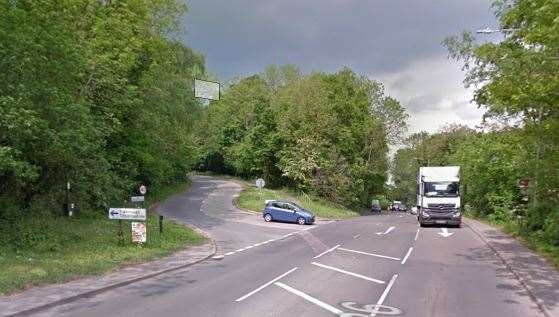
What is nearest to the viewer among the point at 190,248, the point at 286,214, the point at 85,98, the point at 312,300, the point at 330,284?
the point at 312,300

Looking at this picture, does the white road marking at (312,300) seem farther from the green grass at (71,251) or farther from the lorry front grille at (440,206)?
the lorry front grille at (440,206)

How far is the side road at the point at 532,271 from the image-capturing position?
42.5 ft

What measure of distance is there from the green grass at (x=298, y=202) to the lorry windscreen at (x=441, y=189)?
1805 cm

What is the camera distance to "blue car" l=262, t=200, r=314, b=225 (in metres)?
41.9

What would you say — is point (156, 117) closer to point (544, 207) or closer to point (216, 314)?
point (544, 207)

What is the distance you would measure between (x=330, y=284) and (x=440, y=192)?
21654 mm

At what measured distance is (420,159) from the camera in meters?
105

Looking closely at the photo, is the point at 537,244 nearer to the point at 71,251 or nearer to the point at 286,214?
the point at 71,251

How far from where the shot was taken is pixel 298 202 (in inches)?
2295

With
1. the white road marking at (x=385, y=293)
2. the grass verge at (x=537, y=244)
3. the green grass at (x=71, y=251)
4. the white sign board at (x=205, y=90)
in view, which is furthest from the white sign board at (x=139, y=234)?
the grass verge at (x=537, y=244)

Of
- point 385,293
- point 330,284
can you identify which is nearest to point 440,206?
point 330,284

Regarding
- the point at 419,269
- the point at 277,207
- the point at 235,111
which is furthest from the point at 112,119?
the point at 235,111

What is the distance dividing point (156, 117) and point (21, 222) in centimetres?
1906

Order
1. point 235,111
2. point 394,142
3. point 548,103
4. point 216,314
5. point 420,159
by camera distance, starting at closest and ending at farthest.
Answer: point 216,314 < point 548,103 < point 394,142 < point 235,111 < point 420,159
